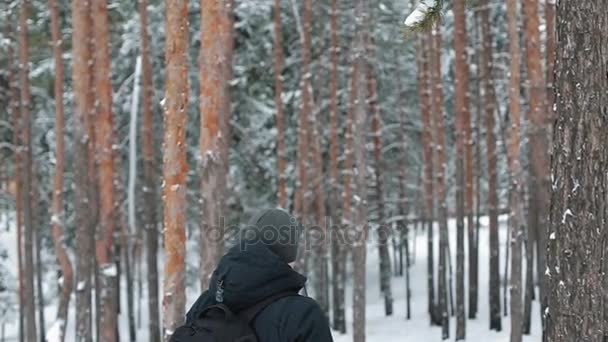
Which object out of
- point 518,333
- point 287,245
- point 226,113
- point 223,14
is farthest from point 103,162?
point 287,245

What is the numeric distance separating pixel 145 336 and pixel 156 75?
7523 mm

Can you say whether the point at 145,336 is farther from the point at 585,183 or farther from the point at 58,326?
the point at 585,183

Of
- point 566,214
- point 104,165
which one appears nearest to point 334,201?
point 104,165

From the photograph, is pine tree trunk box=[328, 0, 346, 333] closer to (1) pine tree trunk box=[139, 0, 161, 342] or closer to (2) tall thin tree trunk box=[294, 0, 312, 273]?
(2) tall thin tree trunk box=[294, 0, 312, 273]

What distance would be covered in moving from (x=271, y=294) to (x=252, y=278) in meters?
0.08

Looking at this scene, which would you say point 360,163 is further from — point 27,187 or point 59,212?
point 27,187

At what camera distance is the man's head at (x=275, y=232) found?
2752mm

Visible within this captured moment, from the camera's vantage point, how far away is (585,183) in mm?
4586

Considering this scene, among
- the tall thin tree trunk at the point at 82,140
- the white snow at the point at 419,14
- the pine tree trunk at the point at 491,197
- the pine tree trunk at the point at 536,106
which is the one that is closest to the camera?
the white snow at the point at 419,14

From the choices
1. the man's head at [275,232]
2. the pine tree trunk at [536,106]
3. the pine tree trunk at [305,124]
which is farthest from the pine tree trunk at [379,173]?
the man's head at [275,232]

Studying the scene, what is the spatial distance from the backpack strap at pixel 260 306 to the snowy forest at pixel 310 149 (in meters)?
2.38

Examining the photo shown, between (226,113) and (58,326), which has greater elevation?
(226,113)

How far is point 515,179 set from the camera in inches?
575

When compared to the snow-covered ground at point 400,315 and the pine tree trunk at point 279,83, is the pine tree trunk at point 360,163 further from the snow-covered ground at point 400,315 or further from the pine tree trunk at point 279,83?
the pine tree trunk at point 279,83
